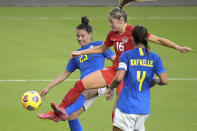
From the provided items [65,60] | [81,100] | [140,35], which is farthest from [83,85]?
[65,60]

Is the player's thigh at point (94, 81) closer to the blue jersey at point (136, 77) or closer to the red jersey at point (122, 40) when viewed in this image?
the red jersey at point (122, 40)

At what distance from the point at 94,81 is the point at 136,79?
4.36 ft

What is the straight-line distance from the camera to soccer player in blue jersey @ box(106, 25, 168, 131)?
641 cm

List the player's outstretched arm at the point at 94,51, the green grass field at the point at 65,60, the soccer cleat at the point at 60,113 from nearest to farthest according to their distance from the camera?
the soccer cleat at the point at 60,113 → the player's outstretched arm at the point at 94,51 → the green grass field at the point at 65,60

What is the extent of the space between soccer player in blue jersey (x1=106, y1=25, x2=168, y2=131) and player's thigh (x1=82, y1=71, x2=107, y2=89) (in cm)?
106

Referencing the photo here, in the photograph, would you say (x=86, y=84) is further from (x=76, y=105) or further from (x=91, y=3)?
(x=91, y=3)

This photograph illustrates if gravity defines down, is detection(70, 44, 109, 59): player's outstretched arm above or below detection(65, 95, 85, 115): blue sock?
above

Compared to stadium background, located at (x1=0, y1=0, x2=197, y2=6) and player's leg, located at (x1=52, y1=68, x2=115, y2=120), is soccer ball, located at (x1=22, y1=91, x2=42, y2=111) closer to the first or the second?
player's leg, located at (x1=52, y1=68, x2=115, y2=120)

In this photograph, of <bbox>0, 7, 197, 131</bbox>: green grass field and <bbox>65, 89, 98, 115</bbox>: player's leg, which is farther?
<bbox>0, 7, 197, 131</bbox>: green grass field

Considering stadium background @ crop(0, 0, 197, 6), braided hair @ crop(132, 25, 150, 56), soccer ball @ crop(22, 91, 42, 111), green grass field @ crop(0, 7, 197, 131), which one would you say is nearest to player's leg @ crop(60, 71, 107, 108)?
soccer ball @ crop(22, 91, 42, 111)

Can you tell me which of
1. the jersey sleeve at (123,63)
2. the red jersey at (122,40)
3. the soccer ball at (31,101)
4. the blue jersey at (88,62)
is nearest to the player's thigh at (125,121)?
the jersey sleeve at (123,63)

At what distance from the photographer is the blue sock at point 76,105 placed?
7543mm

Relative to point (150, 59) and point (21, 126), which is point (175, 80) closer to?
point (21, 126)

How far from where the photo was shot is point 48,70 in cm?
1389
